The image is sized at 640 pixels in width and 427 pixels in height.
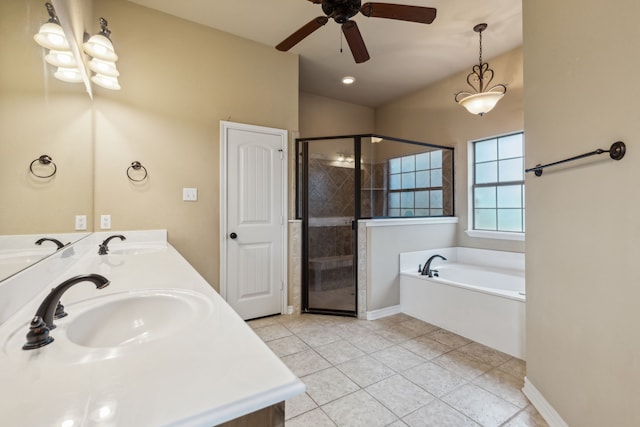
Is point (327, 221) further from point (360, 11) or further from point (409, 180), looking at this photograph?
point (360, 11)

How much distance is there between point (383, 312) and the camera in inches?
126

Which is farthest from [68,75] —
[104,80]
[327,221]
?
[327,221]

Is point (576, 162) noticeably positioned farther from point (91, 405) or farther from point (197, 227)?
point (197, 227)

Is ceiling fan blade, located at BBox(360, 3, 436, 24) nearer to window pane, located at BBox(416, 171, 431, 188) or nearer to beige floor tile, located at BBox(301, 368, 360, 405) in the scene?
window pane, located at BBox(416, 171, 431, 188)

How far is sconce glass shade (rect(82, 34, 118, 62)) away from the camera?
1.90m

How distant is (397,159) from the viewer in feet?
12.0

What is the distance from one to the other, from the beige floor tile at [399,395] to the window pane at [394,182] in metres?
2.21

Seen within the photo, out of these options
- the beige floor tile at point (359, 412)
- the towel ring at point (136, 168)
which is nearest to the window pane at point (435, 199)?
the beige floor tile at point (359, 412)

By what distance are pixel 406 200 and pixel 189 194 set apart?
2.55 meters

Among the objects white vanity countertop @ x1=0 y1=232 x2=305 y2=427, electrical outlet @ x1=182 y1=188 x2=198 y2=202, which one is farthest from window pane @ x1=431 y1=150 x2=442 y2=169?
white vanity countertop @ x1=0 y1=232 x2=305 y2=427

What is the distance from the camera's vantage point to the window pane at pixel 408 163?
3744mm

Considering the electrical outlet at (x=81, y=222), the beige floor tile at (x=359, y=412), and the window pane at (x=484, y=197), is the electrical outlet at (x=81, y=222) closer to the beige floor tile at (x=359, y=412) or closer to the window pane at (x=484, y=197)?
the beige floor tile at (x=359, y=412)

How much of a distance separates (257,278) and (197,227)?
0.83m

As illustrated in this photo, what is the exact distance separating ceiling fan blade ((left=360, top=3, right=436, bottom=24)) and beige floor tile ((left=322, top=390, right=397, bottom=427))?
2.42m
